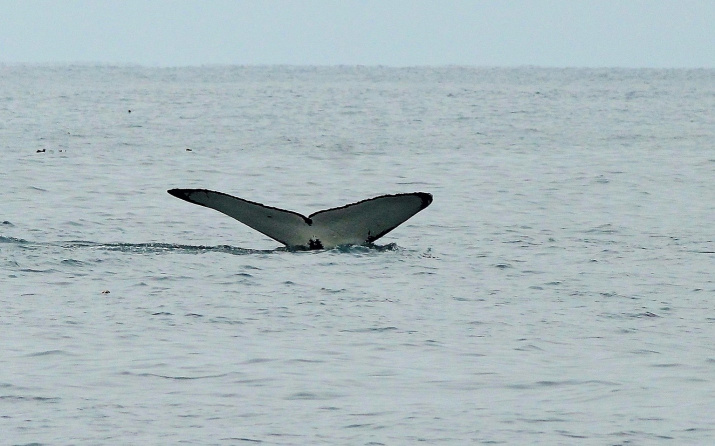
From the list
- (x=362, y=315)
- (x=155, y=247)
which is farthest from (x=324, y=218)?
(x=155, y=247)

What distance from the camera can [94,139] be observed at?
3881cm

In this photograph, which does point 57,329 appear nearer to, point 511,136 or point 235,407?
point 235,407

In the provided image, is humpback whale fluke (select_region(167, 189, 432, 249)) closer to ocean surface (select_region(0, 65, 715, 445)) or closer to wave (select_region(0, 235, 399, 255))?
ocean surface (select_region(0, 65, 715, 445))

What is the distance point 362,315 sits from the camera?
1192 centimetres

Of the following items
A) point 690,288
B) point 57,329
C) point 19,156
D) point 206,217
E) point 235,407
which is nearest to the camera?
point 235,407

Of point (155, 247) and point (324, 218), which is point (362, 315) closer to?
point (324, 218)

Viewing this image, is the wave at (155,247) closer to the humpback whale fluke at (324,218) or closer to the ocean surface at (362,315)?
the ocean surface at (362,315)

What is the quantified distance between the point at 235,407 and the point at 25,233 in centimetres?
899

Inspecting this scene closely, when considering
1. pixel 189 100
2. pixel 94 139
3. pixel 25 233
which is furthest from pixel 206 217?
pixel 189 100

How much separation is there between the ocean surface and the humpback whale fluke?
334 mm

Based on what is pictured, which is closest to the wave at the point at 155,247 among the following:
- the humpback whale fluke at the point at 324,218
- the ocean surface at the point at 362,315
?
the ocean surface at the point at 362,315

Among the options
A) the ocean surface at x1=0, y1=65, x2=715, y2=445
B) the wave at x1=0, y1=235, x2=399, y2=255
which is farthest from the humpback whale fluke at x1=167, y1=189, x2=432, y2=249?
the wave at x1=0, y1=235, x2=399, y2=255

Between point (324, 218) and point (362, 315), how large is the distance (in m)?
2.01

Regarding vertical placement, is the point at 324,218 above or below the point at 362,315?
above
